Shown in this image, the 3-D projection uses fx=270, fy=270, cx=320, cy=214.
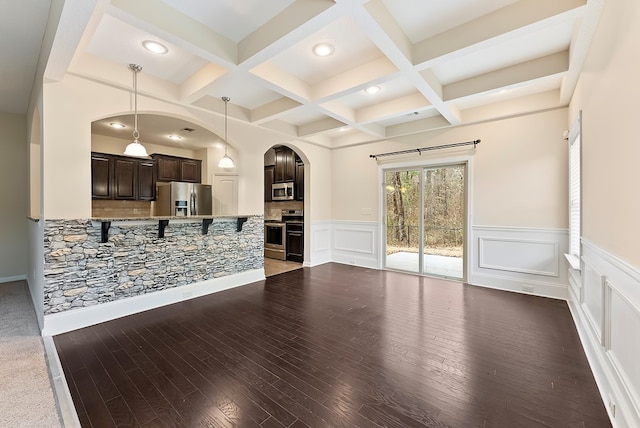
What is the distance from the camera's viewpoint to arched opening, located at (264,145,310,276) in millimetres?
6555

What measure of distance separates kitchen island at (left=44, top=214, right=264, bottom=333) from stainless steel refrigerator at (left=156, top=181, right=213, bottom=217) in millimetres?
1859

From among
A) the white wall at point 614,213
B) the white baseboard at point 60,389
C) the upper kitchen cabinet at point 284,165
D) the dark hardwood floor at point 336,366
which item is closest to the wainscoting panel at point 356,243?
the upper kitchen cabinet at point 284,165

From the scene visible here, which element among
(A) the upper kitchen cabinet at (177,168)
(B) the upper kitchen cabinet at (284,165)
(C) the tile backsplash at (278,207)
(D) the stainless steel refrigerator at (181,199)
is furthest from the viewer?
(C) the tile backsplash at (278,207)

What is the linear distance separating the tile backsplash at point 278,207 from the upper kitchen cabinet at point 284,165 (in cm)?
61

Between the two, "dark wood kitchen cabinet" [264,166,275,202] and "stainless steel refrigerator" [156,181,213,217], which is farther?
"dark wood kitchen cabinet" [264,166,275,202]

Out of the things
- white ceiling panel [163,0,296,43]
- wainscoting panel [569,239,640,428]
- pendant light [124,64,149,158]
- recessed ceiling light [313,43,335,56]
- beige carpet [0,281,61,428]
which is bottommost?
beige carpet [0,281,61,428]

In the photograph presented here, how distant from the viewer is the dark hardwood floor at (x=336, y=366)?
1.75 metres

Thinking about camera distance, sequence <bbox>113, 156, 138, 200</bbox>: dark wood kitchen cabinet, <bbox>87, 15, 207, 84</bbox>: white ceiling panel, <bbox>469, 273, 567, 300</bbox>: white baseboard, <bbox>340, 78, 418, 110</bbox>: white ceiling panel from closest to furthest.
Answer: <bbox>87, 15, 207, 84</bbox>: white ceiling panel < <bbox>340, 78, 418, 110</bbox>: white ceiling panel < <bbox>469, 273, 567, 300</bbox>: white baseboard < <bbox>113, 156, 138, 200</bbox>: dark wood kitchen cabinet

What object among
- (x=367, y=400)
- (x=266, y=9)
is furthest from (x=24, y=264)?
(x=367, y=400)

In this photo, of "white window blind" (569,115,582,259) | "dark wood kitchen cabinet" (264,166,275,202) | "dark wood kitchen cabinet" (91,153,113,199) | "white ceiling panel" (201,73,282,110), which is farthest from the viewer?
"dark wood kitchen cabinet" (264,166,275,202)

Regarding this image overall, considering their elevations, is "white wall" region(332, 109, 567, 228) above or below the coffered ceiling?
below

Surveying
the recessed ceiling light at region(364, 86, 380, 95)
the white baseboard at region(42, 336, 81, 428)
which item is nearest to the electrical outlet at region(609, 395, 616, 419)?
the white baseboard at region(42, 336, 81, 428)

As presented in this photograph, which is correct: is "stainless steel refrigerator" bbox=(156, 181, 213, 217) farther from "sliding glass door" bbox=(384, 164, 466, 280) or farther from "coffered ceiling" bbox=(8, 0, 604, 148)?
"sliding glass door" bbox=(384, 164, 466, 280)

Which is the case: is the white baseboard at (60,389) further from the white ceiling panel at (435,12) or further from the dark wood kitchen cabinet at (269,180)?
the dark wood kitchen cabinet at (269,180)
